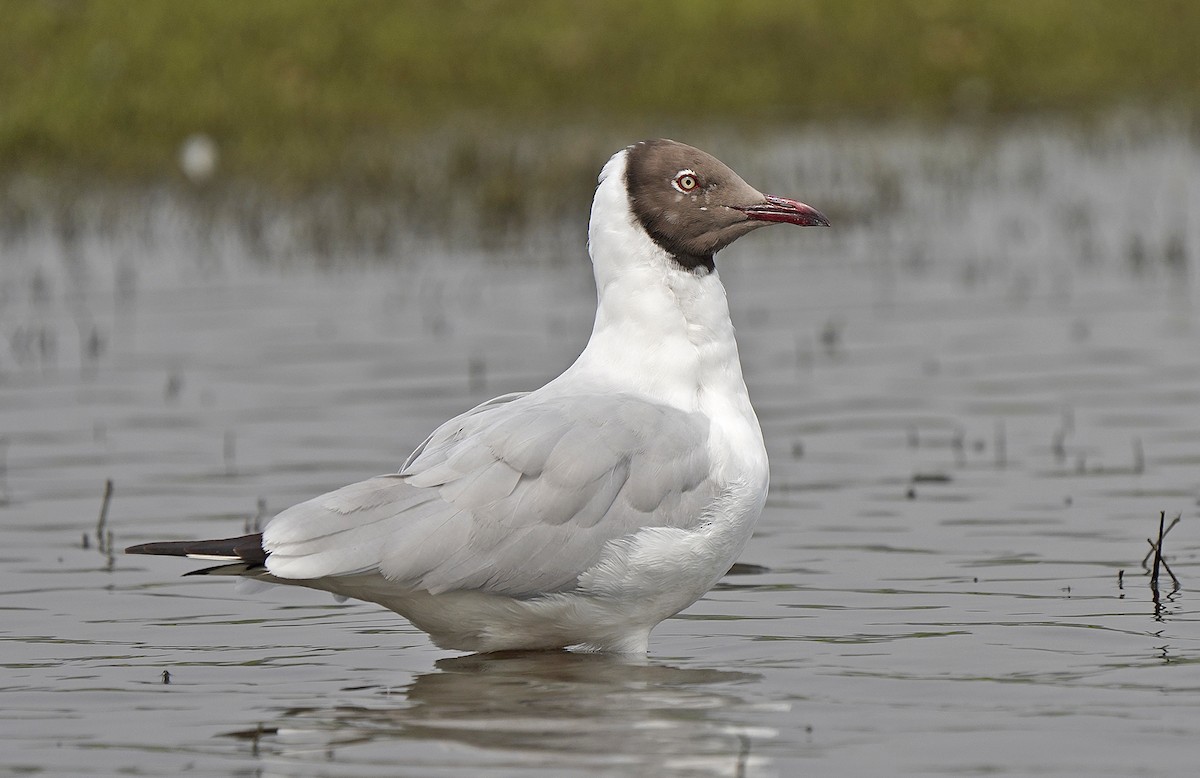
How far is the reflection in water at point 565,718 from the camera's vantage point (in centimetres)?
593

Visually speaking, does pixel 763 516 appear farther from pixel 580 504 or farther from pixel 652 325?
pixel 580 504

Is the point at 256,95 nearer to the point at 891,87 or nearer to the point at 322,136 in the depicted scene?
the point at 322,136

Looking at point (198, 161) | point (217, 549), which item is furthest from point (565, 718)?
point (198, 161)

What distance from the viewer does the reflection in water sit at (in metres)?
5.93

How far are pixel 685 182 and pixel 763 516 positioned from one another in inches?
96.0

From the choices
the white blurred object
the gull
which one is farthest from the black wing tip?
the white blurred object

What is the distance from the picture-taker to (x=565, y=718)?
6.36 metres

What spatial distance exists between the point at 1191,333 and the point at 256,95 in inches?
606

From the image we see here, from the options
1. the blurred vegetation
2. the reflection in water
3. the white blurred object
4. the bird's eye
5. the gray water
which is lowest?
the reflection in water

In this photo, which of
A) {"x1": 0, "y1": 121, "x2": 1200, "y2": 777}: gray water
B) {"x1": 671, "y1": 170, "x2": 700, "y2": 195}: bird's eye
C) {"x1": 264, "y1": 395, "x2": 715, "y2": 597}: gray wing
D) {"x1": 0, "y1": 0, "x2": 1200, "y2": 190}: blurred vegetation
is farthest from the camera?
{"x1": 0, "y1": 0, "x2": 1200, "y2": 190}: blurred vegetation

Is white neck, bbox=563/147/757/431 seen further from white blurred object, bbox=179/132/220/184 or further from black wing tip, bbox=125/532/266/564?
white blurred object, bbox=179/132/220/184

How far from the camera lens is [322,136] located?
2447 centimetres

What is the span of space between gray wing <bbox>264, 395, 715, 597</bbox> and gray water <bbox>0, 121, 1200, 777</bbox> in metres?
0.44

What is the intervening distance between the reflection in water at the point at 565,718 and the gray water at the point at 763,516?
0.06 ft
